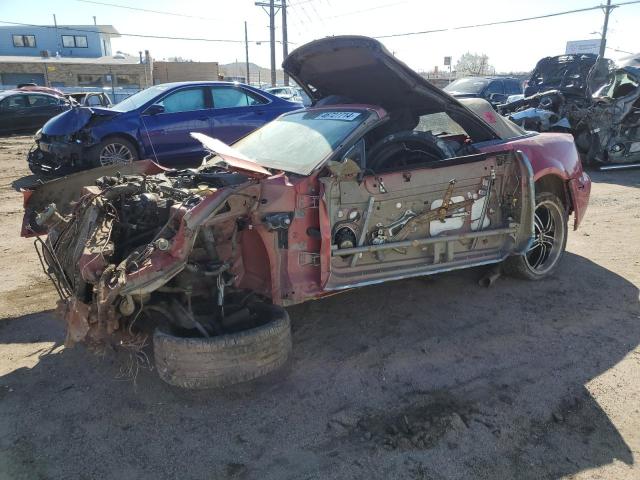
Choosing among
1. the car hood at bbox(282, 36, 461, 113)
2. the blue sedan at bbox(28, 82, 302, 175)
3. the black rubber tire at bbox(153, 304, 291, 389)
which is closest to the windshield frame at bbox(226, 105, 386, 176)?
the car hood at bbox(282, 36, 461, 113)

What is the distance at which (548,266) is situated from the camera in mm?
4777

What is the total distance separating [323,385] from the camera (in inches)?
123

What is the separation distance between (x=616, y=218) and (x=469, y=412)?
534 centimetres

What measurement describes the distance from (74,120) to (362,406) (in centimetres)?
760

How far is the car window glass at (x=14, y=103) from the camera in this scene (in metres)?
16.1

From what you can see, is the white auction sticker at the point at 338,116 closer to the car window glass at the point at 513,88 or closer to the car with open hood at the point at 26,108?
the car window glass at the point at 513,88

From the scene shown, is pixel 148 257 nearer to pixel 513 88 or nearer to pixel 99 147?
pixel 99 147

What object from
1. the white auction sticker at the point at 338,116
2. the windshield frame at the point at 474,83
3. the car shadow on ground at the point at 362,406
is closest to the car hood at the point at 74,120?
the car shadow on ground at the point at 362,406

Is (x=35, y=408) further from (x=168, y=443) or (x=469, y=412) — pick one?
(x=469, y=412)

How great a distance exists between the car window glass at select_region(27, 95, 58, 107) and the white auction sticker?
15764mm

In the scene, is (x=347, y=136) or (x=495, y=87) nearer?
(x=347, y=136)

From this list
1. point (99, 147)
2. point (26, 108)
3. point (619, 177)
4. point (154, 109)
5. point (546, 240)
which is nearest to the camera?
point (546, 240)

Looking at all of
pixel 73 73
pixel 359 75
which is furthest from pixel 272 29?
pixel 359 75

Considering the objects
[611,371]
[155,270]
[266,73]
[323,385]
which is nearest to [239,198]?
[155,270]
